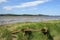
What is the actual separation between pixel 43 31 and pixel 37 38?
1.28ft

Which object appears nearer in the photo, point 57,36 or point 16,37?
point 16,37

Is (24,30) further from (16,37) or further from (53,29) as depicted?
(53,29)

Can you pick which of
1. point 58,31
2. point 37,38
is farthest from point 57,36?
point 37,38

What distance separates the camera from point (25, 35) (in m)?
7.96

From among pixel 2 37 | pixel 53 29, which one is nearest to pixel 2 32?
pixel 2 37

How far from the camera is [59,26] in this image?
8.74 metres

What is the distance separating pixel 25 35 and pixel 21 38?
0.19 meters

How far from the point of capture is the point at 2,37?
25.9 feet

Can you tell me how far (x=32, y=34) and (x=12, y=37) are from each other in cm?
79

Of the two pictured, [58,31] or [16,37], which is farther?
[58,31]

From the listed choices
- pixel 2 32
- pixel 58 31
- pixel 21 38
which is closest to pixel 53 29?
pixel 58 31

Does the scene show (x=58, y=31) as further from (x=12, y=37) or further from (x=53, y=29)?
(x=12, y=37)

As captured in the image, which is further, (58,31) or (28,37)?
(58,31)

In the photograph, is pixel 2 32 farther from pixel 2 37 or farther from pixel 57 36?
pixel 57 36
